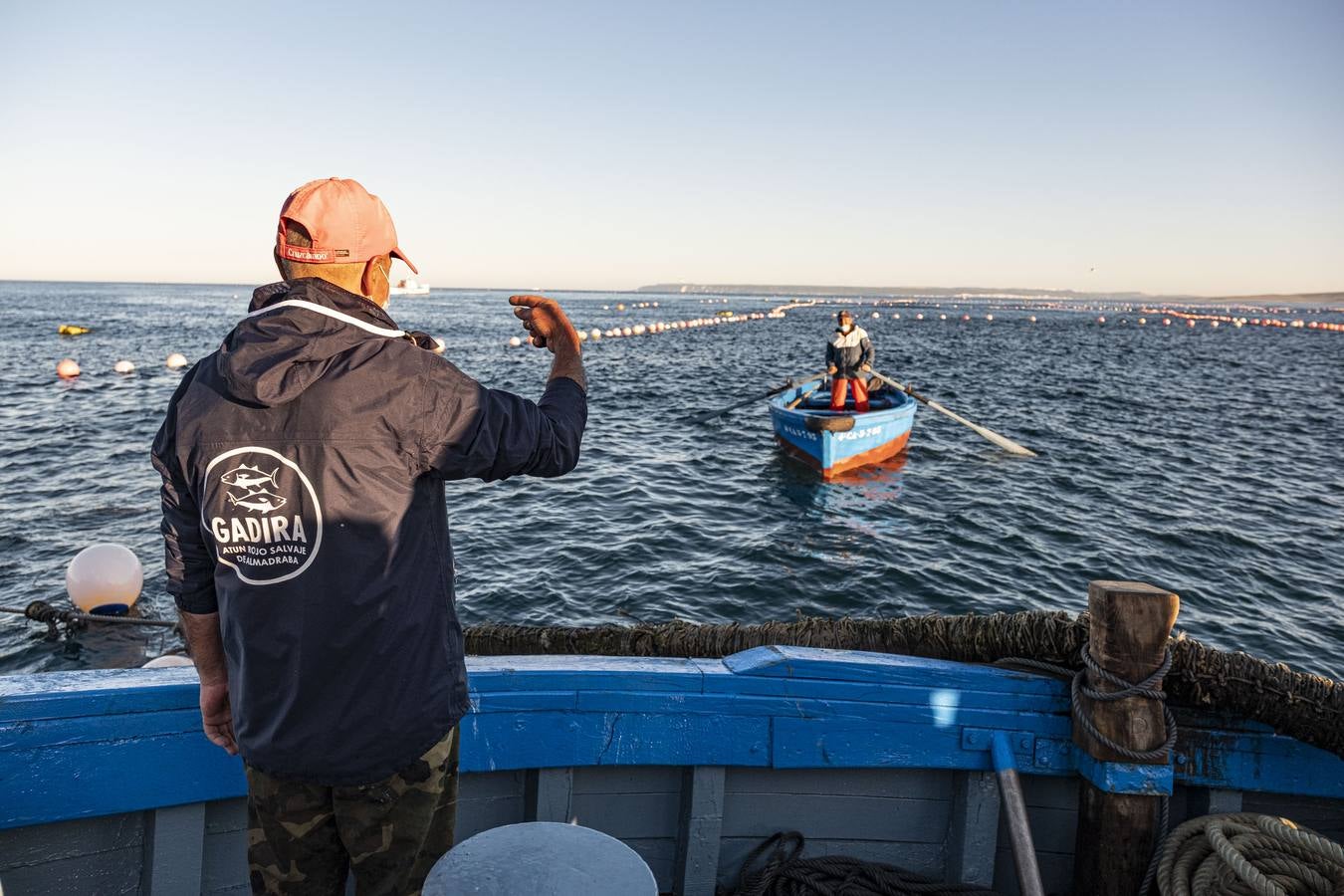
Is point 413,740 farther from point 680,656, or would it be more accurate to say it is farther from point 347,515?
point 680,656

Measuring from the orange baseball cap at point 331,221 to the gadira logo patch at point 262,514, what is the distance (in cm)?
48

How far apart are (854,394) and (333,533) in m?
16.7

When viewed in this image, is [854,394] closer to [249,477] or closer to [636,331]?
[249,477]

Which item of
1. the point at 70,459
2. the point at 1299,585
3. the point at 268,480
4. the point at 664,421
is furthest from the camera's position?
the point at 664,421

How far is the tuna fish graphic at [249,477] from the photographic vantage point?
173 centimetres

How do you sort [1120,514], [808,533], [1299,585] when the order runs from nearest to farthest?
1. [1299,585]
2. [808,533]
3. [1120,514]

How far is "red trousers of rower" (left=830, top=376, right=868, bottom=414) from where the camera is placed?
669 inches

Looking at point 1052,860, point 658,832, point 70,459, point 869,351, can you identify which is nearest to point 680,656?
point 658,832

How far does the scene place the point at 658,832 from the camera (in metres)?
3.14

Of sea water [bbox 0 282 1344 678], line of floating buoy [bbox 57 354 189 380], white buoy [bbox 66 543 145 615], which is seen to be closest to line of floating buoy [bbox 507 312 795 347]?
line of floating buoy [bbox 57 354 189 380]

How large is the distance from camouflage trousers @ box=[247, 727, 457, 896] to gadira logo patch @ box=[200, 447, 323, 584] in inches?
21.4

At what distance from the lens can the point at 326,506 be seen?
175 cm

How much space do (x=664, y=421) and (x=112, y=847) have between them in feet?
68.0

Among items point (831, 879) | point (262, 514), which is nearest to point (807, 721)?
point (831, 879)
